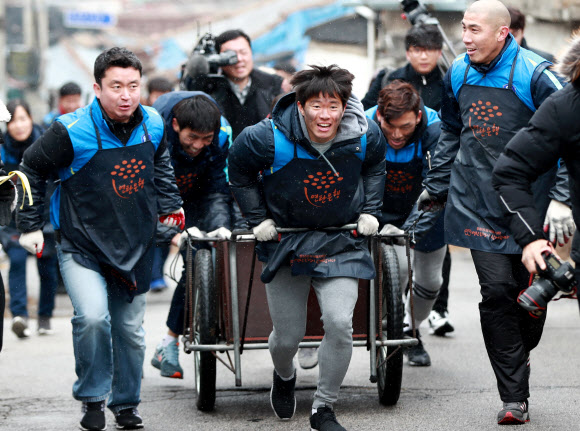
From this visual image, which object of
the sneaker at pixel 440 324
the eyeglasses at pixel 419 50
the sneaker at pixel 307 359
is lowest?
the sneaker at pixel 440 324

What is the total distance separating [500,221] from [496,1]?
121 cm

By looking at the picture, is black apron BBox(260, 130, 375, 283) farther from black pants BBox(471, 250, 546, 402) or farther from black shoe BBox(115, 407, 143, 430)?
black shoe BBox(115, 407, 143, 430)

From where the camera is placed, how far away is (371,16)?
20.1 metres

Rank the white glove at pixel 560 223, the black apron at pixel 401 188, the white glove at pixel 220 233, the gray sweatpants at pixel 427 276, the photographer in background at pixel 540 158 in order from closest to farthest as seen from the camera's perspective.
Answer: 1. the photographer in background at pixel 540 158
2. the white glove at pixel 560 223
3. the white glove at pixel 220 233
4. the black apron at pixel 401 188
5. the gray sweatpants at pixel 427 276

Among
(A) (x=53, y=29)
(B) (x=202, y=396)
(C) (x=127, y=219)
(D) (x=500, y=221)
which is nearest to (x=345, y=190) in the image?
(D) (x=500, y=221)

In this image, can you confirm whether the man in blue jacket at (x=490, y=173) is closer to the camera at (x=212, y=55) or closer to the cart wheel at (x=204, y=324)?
the cart wheel at (x=204, y=324)

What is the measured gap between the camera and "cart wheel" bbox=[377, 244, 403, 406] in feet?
18.6

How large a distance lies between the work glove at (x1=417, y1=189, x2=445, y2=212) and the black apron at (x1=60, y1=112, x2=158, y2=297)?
1573 millimetres

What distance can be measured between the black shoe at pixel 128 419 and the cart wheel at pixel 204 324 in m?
0.42

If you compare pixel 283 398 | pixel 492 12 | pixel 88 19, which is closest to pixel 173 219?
pixel 283 398

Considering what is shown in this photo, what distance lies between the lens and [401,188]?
21.8 feet

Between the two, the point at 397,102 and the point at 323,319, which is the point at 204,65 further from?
the point at 323,319

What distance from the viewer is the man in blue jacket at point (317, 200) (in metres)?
5.14

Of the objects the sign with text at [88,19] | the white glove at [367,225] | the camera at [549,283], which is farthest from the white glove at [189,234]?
the sign with text at [88,19]
